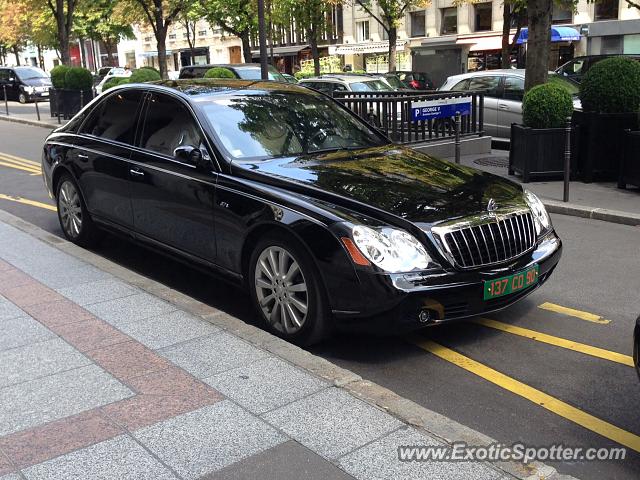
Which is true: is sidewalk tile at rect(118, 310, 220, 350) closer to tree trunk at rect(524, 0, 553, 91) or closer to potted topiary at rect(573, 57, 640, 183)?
potted topiary at rect(573, 57, 640, 183)

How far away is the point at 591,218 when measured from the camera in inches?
339

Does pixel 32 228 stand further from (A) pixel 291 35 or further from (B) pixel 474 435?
(A) pixel 291 35

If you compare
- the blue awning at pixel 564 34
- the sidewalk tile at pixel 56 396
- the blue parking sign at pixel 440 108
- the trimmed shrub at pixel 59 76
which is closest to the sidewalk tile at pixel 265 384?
the sidewalk tile at pixel 56 396

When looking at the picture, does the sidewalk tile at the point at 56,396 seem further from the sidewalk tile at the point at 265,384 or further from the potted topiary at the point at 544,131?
the potted topiary at the point at 544,131

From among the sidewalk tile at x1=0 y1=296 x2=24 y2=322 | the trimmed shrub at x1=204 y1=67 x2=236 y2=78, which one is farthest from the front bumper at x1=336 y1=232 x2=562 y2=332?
the trimmed shrub at x1=204 y1=67 x2=236 y2=78

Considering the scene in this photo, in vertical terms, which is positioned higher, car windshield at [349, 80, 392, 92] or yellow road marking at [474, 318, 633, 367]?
car windshield at [349, 80, 392, 92]

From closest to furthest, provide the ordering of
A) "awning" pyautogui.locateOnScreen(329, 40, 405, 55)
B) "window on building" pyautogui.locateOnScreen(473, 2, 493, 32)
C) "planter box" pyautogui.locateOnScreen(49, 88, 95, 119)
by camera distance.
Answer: "planter box" pyautogui.locateOnScreen(49, 88, 95, 119) < "window on building" pyautogui.locateOnScreen(473, 2, 493, 32) < "awning" pyautogui.locateOnScreen(329, 40, 405, 55)

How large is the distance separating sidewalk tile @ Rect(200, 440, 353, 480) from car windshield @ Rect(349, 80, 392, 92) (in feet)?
48.2

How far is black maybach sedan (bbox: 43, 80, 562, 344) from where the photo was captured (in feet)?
14.0

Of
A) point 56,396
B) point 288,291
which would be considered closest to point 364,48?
point 288,291

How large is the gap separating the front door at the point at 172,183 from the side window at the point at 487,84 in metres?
10.3

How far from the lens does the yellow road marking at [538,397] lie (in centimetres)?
354

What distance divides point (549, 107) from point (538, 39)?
2.27 m

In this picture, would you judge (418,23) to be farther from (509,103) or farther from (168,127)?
(168,127)
